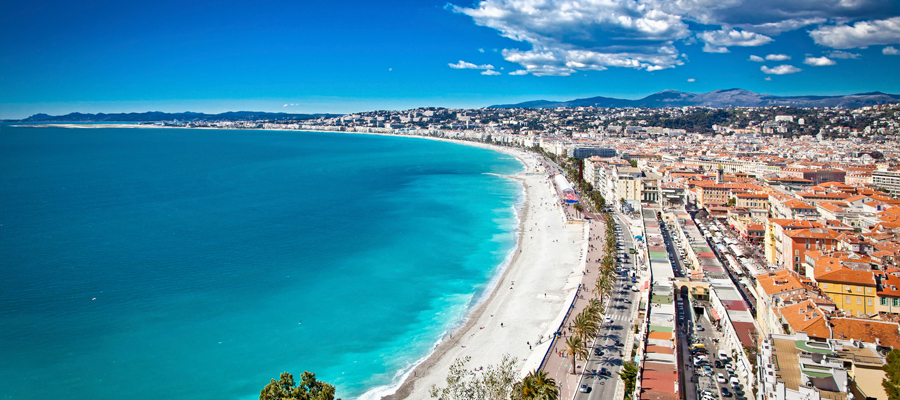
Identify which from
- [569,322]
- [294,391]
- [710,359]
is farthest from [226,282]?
[710,359]

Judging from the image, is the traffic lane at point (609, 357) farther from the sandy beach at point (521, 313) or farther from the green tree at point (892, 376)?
the green tree at point (892, 376)

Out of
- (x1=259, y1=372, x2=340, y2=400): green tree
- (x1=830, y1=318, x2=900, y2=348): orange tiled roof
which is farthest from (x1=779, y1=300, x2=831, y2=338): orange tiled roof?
(x1=259, y1=372, x2=340, y2=400): green tree

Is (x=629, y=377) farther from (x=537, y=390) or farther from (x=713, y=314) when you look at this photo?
(x=713, y=314)

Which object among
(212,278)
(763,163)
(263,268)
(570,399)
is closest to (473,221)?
(263,268)

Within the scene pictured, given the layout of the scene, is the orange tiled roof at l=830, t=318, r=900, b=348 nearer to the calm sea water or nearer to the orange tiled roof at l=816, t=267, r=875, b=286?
the orange tiled roof at l=816, t=267, r=875, b=286

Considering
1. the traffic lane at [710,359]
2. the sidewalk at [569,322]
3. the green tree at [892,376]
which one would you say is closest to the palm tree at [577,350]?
the sidewalk at [569,322]

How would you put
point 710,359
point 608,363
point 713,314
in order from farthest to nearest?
point 713,314, point 710,359, point 608,363
